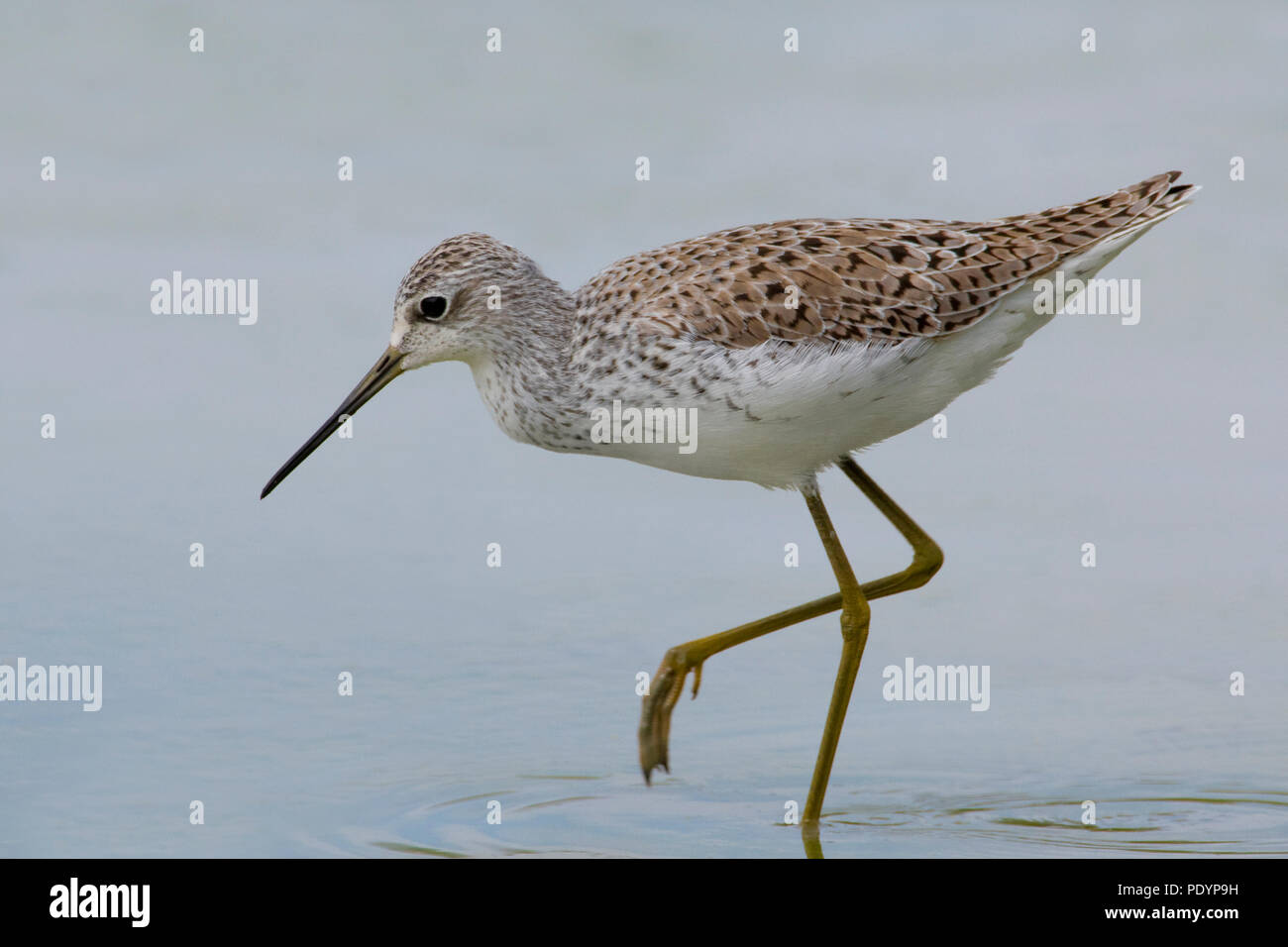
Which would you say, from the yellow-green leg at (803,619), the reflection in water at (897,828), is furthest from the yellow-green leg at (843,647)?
the reflection in water at (897,828)

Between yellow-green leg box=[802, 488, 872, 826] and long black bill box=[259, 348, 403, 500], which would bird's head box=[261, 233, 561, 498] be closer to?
long black bill box=[259, 348, 403, 500]

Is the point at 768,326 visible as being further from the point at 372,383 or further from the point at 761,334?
the point at 372,383

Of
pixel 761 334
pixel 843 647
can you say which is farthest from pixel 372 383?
pixel 843 647

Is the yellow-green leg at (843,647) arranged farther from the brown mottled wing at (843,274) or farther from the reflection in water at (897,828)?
the brown mottled wing at (843,274)

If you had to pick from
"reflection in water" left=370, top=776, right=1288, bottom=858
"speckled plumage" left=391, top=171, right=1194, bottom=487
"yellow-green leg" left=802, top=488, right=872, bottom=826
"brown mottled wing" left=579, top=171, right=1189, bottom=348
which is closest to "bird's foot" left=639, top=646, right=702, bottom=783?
"reflection in water" left=370, top=776, right=1288, bottom=858

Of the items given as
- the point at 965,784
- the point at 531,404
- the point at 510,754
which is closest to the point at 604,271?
the point at 531,404

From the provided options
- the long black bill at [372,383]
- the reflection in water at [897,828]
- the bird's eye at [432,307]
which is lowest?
the reflection in water at [897,828]
